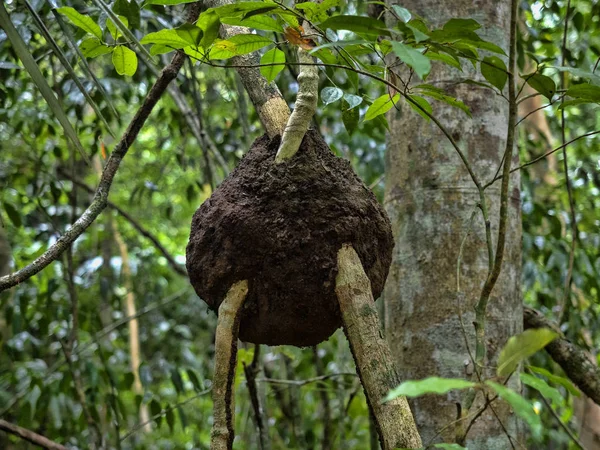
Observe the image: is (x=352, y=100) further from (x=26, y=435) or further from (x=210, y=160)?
(x=210, y=160)

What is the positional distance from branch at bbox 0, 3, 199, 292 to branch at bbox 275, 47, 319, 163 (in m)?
0.37

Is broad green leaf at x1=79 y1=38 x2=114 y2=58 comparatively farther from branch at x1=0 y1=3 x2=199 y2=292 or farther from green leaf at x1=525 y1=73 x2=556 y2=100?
green leaf at x1=525 y1=73 x2=556 y2=100

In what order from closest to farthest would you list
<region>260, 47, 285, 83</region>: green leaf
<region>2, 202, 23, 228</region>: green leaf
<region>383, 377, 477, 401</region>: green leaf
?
1. <region>383, 377, 477, 401</region>: green leaf
2. <region>260, 47, 285, 83</region>: green leaf
3. <region>2, 202, 23, 228</region>: green leaf

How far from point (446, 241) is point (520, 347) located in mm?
898

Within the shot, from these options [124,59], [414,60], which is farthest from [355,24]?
[124,59]

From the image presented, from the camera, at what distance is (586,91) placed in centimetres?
115

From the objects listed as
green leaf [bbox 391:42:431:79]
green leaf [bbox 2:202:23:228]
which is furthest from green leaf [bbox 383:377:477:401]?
green leaf [bbox 2:202:23:228]

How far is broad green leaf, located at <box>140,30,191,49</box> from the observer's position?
1094mm

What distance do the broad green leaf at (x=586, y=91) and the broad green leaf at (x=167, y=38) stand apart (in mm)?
645

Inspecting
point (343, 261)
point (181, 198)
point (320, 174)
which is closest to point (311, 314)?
point (343, 261)

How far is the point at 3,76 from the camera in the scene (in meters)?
2.76

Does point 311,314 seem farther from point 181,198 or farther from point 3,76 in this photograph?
point 181,198

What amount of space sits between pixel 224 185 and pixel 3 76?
6.23 feet

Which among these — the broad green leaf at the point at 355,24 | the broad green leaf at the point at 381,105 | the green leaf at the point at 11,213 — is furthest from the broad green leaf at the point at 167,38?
the green leaf at the point at 11,213
